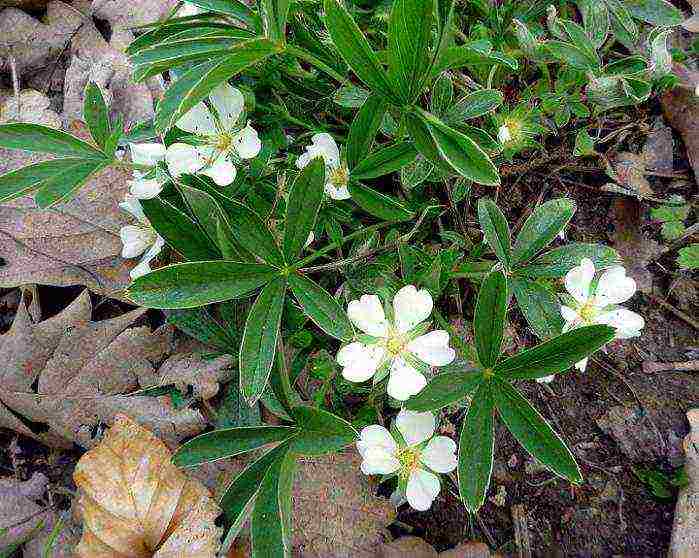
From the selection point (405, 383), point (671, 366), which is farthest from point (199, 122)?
point (671, 366)

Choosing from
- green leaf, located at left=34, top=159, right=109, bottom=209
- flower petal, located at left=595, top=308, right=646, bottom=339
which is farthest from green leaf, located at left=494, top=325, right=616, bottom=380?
green leaf, located at left=34, top=159, right=109, bottom=209

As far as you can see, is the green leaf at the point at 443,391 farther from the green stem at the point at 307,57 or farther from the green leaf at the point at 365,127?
the green stem at the point at 307,57

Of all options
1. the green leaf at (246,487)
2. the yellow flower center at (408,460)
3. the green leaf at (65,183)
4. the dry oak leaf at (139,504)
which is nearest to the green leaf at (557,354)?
the yellow flower center at (408,460)

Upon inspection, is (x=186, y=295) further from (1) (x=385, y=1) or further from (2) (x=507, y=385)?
(1) (x=385, y=1)

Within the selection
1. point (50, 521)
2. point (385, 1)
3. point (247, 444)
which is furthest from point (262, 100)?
point (50, 521)

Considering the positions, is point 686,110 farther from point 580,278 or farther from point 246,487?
point 246,487

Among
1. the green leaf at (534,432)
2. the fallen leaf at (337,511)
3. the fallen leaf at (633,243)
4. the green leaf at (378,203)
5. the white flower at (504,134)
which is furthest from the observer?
the fallen leaf at (633,243)

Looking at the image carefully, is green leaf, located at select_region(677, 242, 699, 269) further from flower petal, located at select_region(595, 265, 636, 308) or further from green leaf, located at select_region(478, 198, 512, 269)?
green leaf, located at select_region(478, 198, 512, 269)
